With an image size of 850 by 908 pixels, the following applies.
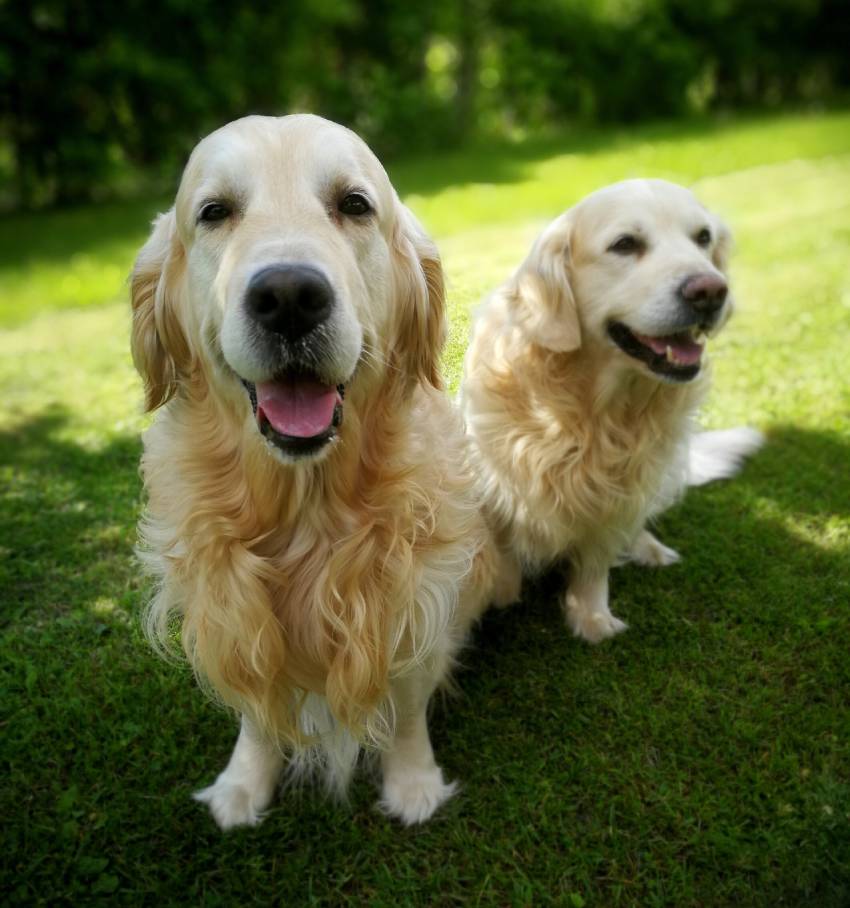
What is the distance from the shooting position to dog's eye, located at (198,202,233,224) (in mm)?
1796

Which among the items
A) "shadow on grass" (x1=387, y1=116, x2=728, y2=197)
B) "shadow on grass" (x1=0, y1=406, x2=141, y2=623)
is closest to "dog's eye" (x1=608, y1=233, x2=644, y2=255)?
"shadow on grass" (x1=0, y1=406, x2=141, y2=623)

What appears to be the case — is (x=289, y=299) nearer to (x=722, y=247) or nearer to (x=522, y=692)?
(x=522, y=692)

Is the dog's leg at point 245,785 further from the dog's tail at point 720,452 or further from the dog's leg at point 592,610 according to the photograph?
the dog's tail at point 720,452

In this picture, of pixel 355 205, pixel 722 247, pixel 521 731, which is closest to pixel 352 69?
pixel 722 247

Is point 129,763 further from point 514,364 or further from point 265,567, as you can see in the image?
point 514,364

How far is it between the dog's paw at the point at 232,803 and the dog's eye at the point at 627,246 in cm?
206

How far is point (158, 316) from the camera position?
1.97 m

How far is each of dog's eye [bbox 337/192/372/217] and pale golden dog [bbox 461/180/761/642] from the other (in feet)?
2.97

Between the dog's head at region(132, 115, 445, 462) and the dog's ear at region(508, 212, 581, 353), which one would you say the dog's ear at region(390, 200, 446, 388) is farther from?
the dog's ear at region(508, 212, 581, 353)

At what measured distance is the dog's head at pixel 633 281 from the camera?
2430 mm

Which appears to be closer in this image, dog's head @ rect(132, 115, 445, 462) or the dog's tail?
dog's head @ rect(132, 115, 445, 462)

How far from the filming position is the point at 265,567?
1924 mm

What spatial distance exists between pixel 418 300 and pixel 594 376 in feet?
2.90

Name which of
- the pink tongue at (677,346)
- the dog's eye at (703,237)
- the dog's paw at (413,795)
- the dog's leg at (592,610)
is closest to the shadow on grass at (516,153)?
the dog's eye at (703,237)
